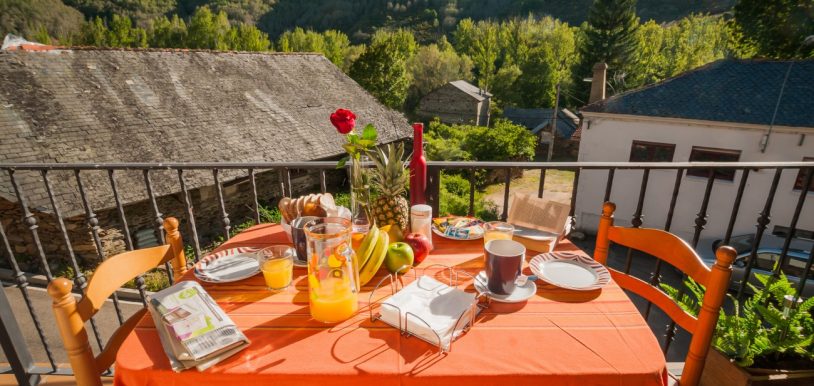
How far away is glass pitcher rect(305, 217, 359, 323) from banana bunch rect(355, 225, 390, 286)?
0.45 ft

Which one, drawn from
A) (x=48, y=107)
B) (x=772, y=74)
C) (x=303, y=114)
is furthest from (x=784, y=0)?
(x=48, y=107)

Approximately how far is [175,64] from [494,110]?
93.9ft

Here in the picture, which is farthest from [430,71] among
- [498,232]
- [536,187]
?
[498,232]

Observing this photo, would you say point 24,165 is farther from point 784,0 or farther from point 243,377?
point 784,0


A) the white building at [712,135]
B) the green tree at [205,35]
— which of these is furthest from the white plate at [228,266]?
the green tree at [205,35]

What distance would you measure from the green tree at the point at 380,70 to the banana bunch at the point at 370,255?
97.5 feet

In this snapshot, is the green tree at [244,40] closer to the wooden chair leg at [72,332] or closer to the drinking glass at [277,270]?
the drinking glass at [277,270]

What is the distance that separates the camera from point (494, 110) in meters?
36.7

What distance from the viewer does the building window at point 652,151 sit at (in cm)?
1218

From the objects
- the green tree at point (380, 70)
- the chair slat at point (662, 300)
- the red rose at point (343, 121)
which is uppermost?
the green tree at point (380, 70)

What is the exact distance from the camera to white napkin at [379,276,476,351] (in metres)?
1.19

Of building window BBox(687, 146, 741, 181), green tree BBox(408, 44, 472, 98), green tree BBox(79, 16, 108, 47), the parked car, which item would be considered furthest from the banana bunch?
green tree BBox(79, 16, 108, 47)

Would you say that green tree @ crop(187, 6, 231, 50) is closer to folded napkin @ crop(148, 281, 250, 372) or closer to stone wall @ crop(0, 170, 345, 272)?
stone wall @ crop(0, 170, 345, 272)

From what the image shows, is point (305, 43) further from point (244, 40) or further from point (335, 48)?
point (244, 40)
